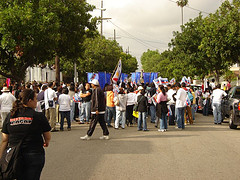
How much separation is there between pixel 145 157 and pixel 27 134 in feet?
15.4

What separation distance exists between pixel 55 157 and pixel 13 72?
52.6 feet

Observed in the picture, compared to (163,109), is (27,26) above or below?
above

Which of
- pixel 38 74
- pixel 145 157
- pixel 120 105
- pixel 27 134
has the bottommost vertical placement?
pixel 145 157

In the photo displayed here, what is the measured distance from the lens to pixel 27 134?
14.5 feet

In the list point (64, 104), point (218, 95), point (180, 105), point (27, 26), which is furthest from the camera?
point (27, 26)

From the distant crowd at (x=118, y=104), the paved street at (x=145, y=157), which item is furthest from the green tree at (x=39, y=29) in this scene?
the paved street at (x=145, y=157)

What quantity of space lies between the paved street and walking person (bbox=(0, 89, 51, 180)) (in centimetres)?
241

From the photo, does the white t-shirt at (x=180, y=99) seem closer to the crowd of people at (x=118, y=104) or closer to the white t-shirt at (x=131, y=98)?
the crowd of people at (x=118, y=104)

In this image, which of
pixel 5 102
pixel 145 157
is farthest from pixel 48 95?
pixel 145 157

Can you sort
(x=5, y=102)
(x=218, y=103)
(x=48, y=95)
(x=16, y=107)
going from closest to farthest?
(x=16, y=107)
(x=5, y=102)
(x=48, y=95)
(x=218, y=103)

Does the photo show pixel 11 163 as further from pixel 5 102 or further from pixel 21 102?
pixel 5 102

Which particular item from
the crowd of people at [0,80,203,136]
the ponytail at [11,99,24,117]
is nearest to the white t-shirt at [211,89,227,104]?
the crowd of people at [0,80,203,136]

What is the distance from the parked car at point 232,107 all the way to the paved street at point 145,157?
139 centimetres

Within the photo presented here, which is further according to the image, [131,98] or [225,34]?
[225,34]
